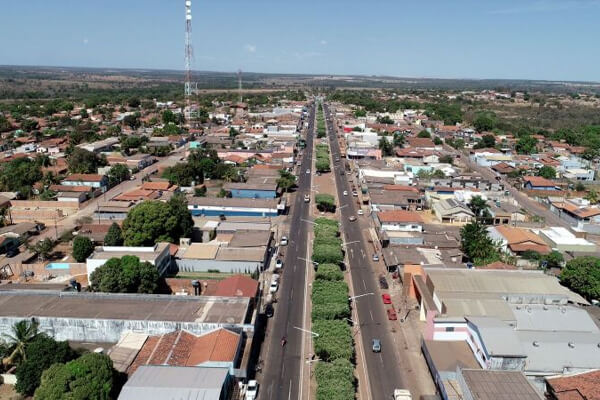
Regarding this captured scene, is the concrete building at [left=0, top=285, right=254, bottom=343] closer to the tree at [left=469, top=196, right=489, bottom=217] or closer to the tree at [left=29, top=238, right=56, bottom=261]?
the tree at [left=29, top=238, right=56, bottom=261]

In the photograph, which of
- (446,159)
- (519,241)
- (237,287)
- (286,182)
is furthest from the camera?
(446,159)

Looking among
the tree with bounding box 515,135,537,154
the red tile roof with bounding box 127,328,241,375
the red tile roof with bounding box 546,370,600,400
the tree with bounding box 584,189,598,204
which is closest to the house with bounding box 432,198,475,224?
the tree with bounding box 584,189,598,204

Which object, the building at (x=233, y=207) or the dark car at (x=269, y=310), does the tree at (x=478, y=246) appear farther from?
the building at (x=233, y=207)

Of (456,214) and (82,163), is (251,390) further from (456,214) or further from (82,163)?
(82,163)

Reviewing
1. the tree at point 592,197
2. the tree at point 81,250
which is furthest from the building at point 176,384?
the tree at point 592,197

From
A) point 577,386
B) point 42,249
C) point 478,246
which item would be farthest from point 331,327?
point 42,249

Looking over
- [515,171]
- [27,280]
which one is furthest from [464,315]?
[515,171]
